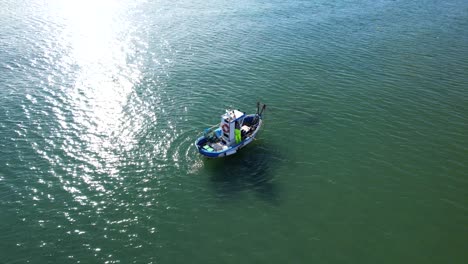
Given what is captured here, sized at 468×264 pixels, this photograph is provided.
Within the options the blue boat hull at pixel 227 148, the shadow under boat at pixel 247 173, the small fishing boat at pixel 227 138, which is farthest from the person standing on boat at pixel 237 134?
the shadow under boat at pixel 247 173

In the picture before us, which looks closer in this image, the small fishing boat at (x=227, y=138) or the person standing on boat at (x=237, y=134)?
the small fishing boat at (x=227, y=138)

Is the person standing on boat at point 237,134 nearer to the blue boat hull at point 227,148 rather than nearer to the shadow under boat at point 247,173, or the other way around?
the blue boat hull at point 227,148

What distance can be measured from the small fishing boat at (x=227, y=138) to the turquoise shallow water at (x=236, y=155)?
1.34m

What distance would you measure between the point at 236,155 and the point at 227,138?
2.01 meters

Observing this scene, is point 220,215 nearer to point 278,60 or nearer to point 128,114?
point 128,114

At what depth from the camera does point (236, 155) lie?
34.8m

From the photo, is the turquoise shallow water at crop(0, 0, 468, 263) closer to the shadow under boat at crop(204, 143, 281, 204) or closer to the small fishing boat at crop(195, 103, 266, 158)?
the shadow under boat at crop(204, 143, 281, 204)

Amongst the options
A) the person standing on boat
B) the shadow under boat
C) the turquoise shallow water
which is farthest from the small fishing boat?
the turquoise shallow water

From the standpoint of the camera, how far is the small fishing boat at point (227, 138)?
33144mm

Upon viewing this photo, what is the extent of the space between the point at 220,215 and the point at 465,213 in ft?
67.3

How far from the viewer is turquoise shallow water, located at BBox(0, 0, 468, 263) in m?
26.0

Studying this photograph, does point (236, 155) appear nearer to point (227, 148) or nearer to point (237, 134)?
point (227, 148)

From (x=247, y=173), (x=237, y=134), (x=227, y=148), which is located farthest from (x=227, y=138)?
(x=247, y=173)

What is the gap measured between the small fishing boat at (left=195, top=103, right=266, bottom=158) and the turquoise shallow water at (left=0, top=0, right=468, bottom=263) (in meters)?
1.34
